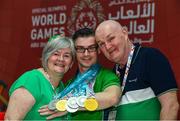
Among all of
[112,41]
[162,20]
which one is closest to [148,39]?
[162,20]

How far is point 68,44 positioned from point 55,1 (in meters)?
1.27

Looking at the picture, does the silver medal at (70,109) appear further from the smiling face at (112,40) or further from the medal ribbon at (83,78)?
the smiling face at (112,40)

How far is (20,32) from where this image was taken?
3777 millimetres

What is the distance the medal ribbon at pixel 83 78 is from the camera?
236cm

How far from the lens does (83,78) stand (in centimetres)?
240

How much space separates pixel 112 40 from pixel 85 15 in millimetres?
1092

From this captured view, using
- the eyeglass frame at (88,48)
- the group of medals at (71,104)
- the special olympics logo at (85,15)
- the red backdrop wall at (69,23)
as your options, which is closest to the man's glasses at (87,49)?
the eyeglass frame at (88,48)

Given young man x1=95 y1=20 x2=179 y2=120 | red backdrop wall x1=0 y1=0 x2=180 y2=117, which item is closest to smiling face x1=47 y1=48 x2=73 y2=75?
young man x1=95 y1=20 x2=179 y2=120

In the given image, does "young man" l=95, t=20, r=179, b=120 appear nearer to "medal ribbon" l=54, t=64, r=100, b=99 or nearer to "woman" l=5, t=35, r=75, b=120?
"medal ribbon" l=54, t=64, r=100, b=99

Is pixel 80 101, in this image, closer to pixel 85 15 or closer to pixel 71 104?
pixel 71 104

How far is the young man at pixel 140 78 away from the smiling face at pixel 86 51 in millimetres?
45

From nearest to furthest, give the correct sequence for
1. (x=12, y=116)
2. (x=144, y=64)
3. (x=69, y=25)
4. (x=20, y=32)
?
1. (x=12, y=116)
2. (x=144, y=64)
3. (x=69, y=25)
4. (x=20, y=32)

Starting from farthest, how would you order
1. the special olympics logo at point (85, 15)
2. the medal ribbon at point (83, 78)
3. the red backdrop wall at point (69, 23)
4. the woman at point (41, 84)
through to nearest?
the special olympics logo at point (85, 15) → the red backdrop wall at point (69, 23) → the medal ribbon at point (83, 78) → the woman at point (41, 84)

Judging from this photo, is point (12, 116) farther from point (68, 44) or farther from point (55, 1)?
point (55, 1)
